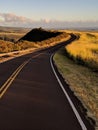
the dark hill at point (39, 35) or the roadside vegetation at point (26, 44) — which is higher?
the roadside vegetation at point (26, 44)

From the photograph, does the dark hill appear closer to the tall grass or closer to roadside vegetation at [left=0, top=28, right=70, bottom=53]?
roadside vegetation at [left=0, top=28, right=70, bottom=53]

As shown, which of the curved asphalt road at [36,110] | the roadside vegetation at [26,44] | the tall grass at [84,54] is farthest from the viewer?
the roadside vegetation at [26,44]

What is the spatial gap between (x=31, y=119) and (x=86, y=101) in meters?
4.12

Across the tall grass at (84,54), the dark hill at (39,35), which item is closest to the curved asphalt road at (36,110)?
the tall grass at (84,54)

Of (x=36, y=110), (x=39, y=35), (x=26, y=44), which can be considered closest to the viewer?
(x=36, y=110)

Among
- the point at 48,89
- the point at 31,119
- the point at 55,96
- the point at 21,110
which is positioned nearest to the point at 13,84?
the point at 48,89

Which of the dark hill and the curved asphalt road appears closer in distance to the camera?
the curved asphalt road

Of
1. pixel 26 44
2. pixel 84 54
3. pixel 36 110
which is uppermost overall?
pixel 36 110

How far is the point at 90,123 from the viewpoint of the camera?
30.2ft

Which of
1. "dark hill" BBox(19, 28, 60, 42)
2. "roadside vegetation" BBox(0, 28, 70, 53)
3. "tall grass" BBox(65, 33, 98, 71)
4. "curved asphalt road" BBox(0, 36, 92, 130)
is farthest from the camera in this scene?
"dark hill" BBox(19, 28, 60, 42)

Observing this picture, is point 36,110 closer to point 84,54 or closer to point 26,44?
point 84,54

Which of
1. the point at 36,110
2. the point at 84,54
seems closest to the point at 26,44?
the point at 84,54

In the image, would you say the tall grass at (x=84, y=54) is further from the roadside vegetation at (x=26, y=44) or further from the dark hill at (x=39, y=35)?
the dark hill at (x=39, y=35)

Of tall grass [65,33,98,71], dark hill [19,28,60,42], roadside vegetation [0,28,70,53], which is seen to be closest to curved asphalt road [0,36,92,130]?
tall grass [65,33,98,71]
